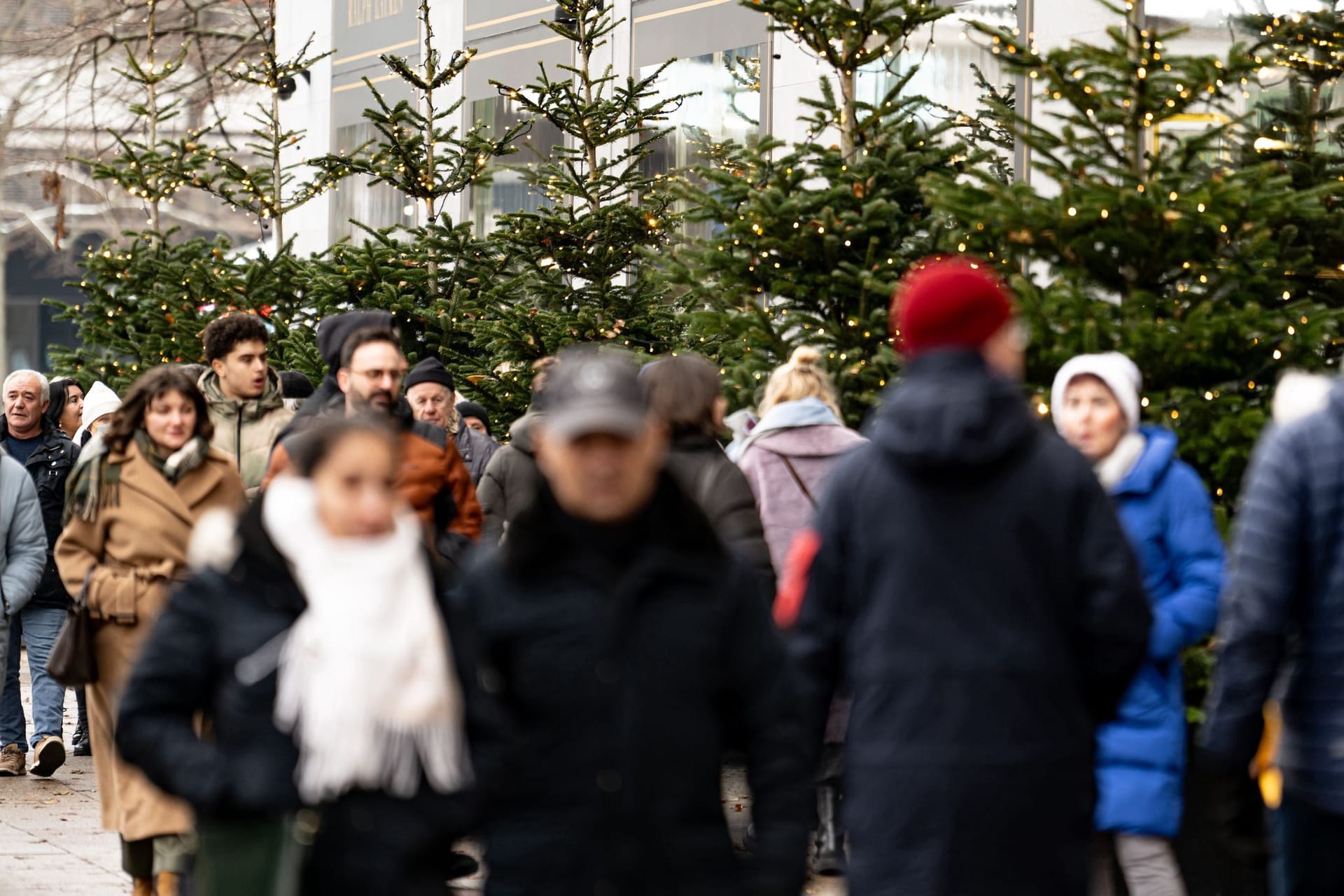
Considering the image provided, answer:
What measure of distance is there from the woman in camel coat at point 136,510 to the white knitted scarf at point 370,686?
3.74 meters

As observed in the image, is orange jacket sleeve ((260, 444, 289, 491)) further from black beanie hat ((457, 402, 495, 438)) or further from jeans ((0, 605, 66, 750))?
black beanie hat ((457, 402, 495, 438))

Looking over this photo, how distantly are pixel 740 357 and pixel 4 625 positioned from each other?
13.4 ft

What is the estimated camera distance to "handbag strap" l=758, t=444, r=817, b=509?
800 cm

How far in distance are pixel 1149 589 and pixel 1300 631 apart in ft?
5.39

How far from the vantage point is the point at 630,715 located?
350 cm

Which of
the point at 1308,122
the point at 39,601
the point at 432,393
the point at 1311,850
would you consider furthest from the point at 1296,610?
the point at 39,601

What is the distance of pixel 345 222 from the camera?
29.7 meters

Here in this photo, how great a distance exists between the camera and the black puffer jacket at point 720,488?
7.75 meters

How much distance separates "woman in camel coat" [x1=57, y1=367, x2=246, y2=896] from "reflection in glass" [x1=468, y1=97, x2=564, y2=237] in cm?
1569

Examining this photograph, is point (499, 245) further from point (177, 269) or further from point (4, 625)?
point (4, 625)

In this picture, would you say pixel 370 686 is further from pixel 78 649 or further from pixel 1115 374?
pixel 78 649

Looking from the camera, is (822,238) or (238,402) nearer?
(238,402)

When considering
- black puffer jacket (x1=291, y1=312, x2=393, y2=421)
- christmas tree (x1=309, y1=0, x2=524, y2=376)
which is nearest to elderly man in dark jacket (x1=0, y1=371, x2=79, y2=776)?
black puffer jacket (x1=291, y1=312, x2=393, y2=421)

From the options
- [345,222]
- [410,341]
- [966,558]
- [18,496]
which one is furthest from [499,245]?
[345,222]
